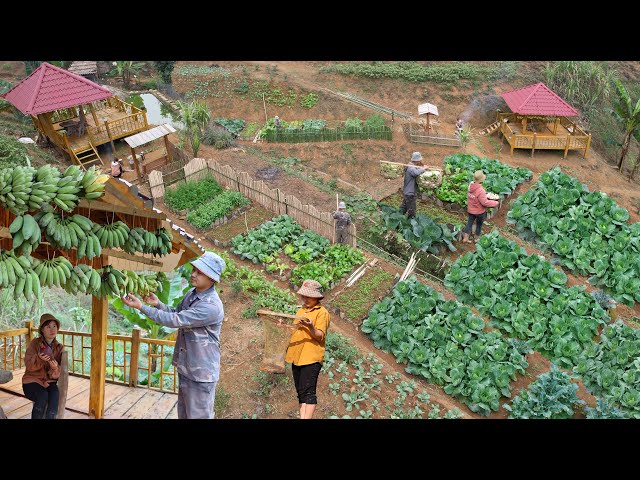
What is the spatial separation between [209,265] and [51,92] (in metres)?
10.1

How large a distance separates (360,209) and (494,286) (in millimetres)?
3648

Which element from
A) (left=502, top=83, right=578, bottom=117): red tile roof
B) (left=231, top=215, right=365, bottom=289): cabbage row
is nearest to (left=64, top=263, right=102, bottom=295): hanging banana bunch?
(left=231, top=215, right=365, bottom=289): cabbage row

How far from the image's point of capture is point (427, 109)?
1728 centimetres

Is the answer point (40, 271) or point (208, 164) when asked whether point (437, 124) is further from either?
point (40, 271)

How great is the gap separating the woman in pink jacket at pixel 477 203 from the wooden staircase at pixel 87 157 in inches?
304

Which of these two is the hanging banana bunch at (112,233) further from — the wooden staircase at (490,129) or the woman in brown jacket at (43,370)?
the wooden staircase at (490,129)

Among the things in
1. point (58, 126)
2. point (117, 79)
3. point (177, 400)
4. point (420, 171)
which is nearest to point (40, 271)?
point (177, 400)

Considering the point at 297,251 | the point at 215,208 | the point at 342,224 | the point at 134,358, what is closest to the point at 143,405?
the point at 134,358

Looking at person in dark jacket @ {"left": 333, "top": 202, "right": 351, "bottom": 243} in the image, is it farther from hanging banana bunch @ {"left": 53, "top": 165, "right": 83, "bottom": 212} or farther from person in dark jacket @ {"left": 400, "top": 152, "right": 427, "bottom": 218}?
hanging banana bunch @ {"left": 53, "top": 165, "right": 83, "bottom": 212}

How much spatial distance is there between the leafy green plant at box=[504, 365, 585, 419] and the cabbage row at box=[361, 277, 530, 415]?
264 mm

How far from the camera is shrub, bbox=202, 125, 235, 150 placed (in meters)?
16.1

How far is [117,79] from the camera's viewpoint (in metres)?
20.0

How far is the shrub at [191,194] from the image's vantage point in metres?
13.7

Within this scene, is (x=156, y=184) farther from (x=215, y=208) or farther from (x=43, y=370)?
(x=43, y=370)
